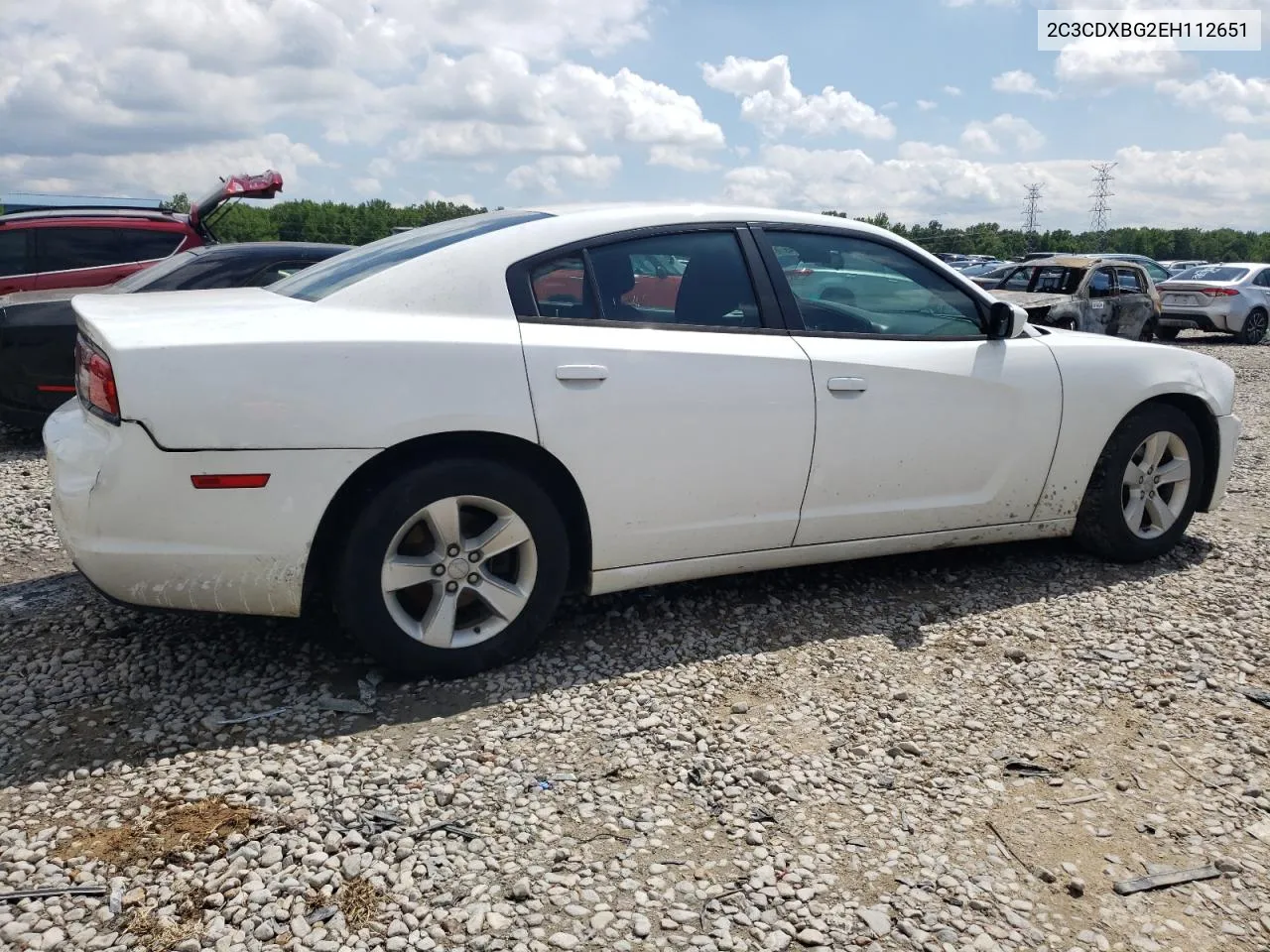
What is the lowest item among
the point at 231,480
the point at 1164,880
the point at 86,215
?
the point at 1164,880

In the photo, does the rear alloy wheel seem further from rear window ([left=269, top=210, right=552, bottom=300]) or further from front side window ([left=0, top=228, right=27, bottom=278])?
front side window ([left=0, top=228, right=27, bottom=278])

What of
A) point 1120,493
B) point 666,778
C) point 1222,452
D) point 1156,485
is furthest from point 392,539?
point 1222,452

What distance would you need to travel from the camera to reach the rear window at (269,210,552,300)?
3.56 m

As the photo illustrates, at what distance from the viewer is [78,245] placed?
975 cm

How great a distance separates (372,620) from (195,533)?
0.59m

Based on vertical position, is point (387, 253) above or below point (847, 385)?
above

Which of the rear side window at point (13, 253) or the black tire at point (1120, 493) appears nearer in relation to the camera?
the black tire at point (1120, 493)

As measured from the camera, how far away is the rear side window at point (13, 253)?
9.71 meters

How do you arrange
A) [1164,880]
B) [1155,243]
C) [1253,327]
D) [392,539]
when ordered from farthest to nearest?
[1155,243], [1253,327], [392,539], [1164,880]

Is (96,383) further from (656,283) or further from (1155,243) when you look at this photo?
(1155,243)

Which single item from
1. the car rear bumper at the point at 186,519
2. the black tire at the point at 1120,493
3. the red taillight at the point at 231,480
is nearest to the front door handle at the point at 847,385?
the black tire at the point at 1120,493

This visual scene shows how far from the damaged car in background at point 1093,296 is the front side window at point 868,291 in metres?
10.5

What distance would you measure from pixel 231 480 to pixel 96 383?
20.0 inches

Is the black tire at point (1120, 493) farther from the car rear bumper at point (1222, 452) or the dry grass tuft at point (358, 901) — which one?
the dry grass tuft at point (358, 901)
